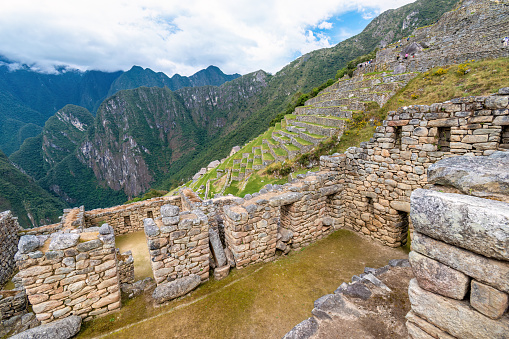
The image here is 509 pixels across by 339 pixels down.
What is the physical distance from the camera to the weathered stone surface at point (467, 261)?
142cm

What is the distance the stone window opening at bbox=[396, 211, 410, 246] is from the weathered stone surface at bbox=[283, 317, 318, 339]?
4.63 metres

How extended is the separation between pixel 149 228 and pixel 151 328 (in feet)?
5.99

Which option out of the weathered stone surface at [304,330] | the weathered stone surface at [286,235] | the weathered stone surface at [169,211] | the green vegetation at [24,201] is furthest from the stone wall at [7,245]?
the green vegetation at [24,201]

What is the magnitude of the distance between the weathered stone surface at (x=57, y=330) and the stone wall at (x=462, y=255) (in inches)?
208

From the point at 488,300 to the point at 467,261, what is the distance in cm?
27

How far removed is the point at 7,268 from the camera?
8.03m

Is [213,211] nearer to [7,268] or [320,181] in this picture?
[320,181]

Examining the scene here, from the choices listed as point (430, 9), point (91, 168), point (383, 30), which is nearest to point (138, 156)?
point (91, 168)

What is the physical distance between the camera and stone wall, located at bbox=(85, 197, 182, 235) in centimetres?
1007

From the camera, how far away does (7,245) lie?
8336 mm

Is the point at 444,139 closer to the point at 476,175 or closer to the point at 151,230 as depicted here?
the point at 476,175

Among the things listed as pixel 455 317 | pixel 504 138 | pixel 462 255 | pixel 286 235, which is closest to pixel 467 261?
pixel 462 255

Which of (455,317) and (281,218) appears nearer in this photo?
(455,317)

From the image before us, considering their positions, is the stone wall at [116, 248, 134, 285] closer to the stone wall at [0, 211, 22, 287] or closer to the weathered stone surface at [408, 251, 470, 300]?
the stone wall at [0, 211, 22, 287]
